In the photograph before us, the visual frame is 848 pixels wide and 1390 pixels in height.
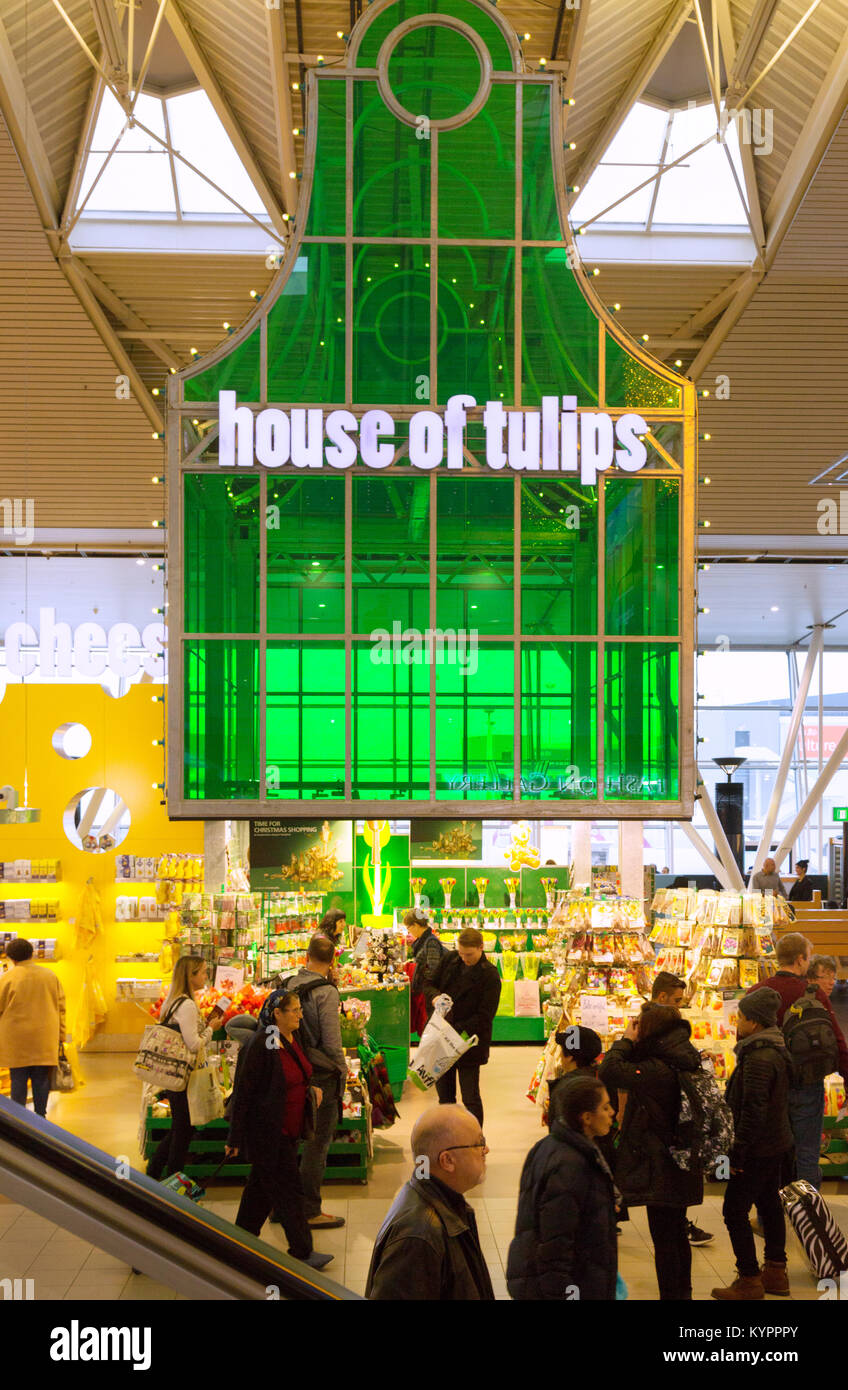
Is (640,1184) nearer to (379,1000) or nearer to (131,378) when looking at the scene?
(379,1000)

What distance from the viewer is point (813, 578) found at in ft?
70.4

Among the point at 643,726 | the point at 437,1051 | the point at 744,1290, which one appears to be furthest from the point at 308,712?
the point at 744,1290

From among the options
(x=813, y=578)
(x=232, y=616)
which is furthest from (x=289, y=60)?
(x=813, y=578)

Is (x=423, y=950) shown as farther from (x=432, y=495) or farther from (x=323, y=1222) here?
(x=432, y=495)

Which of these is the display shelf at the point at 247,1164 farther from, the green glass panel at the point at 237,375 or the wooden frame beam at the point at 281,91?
the wooden frame beam at the point at 281,91

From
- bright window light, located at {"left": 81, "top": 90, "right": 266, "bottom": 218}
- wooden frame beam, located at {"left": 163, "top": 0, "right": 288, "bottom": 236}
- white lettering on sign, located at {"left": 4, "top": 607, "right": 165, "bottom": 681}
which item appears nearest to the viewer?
wooden frame beam, located at {"left": 163, "top": 0, "right": 288, "bottom": 236}

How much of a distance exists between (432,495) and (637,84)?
6.51 m

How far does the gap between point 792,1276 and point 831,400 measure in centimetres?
1036

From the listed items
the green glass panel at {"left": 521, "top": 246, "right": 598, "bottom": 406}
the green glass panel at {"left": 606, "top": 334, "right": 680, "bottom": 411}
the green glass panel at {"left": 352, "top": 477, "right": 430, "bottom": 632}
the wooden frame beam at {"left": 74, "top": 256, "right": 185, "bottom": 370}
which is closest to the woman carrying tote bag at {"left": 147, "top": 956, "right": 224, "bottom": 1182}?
the green glass panel at {"left": 352, "top": 477, "right": 430, "bottom": 632}

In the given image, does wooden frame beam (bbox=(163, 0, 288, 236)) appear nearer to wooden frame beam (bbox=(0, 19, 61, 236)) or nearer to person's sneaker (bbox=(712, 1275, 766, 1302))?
wooden frame beam (bbox=(0, 19, 61, 236))

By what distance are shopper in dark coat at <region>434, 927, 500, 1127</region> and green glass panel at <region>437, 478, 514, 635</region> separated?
2.59m

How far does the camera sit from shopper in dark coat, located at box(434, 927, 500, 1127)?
28.2 ft

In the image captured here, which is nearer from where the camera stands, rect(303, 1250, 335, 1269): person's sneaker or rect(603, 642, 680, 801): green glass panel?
rect(303, 1250, 335, 1269): person's sneaker

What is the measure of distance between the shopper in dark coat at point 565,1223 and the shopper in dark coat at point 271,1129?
95.0 inches
